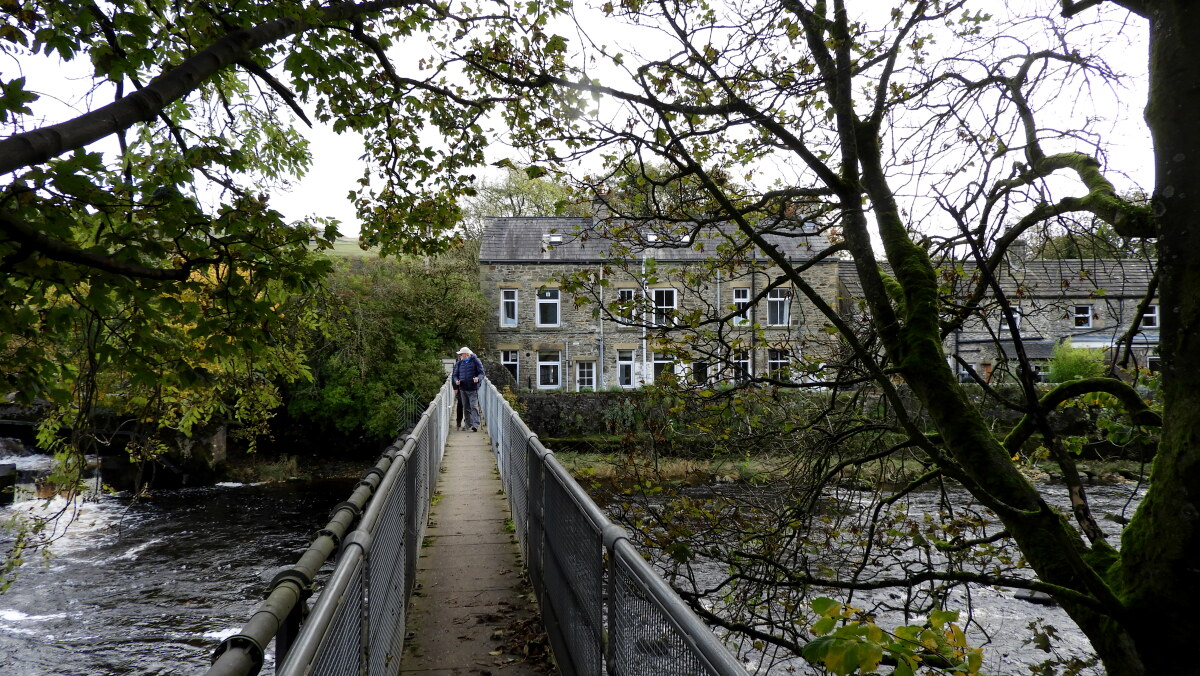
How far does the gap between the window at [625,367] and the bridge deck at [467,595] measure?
91.5 ft

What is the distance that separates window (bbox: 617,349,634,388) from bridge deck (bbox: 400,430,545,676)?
27902 millimetres

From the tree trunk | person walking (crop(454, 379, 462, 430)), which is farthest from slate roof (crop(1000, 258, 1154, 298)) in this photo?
person walking (crop(454, 379, 462, 430))

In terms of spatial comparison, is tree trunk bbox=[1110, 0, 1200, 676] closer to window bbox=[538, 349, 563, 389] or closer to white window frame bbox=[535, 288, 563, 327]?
white window frame bbox=[535, 288, 563, 327]

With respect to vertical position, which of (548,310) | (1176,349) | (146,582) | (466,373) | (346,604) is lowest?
(146,582)

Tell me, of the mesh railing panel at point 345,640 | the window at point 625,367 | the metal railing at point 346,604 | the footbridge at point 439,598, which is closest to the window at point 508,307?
the window at point 625,367

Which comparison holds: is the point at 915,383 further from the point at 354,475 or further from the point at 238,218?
the point at 354,475

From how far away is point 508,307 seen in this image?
126 feet

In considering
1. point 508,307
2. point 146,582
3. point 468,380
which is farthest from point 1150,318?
point 146,582

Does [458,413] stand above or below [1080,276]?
below

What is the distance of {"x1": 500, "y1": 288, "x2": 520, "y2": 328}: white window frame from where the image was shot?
38031 mm

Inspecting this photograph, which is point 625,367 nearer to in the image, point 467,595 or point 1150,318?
point 1150,318

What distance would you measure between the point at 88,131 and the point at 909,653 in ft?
15.0

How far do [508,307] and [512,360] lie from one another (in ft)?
8.70

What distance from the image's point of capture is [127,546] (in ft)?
64.6
